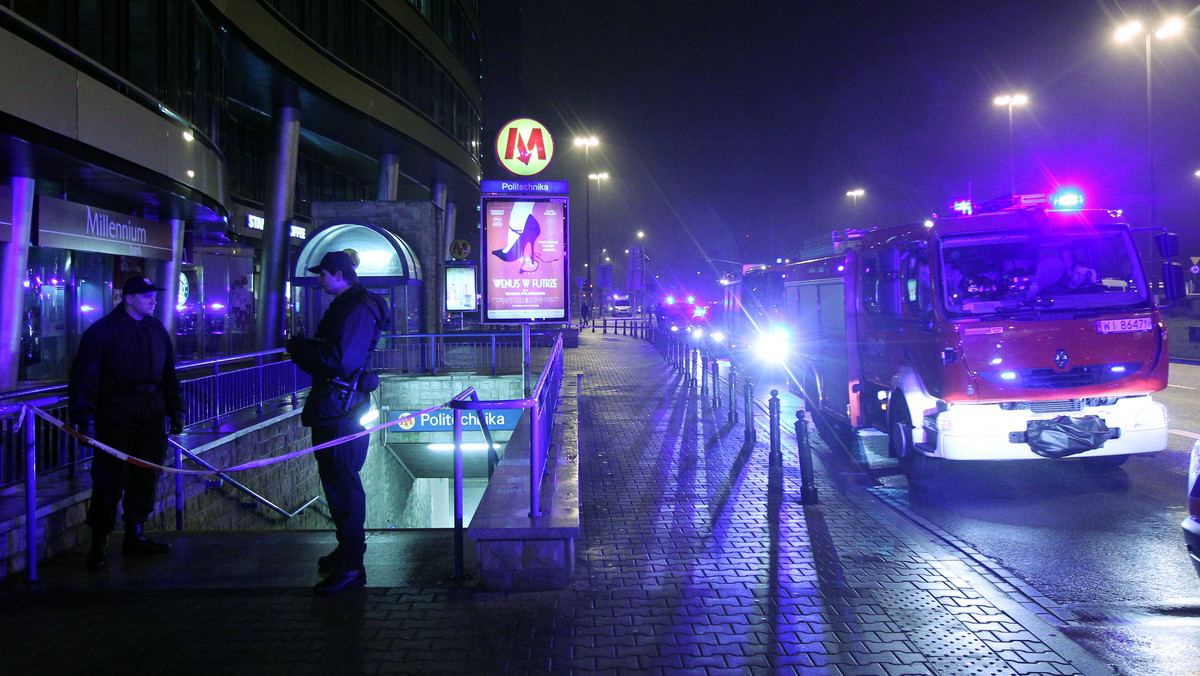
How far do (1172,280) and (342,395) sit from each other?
8.45m

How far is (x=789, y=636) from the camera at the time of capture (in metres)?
4.41

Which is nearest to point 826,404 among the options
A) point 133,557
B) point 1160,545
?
point 1160,545

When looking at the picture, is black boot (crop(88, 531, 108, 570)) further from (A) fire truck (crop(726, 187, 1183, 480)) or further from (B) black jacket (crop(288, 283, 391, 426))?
(A) fire truck (crop(726, 187, 1183, 480))

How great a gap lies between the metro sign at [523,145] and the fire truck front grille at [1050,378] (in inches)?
296

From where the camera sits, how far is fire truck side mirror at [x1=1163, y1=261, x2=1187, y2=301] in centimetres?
828

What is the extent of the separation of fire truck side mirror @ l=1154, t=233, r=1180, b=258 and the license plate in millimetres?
841

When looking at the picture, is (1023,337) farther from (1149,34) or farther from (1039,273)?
(1149,34)

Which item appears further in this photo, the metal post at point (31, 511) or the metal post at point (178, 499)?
the metal post at point (178, 499)

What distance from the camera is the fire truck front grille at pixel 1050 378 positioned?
7988mm

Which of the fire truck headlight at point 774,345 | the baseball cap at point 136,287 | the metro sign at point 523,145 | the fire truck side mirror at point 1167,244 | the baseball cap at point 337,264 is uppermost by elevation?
the metro sign at point 523,145

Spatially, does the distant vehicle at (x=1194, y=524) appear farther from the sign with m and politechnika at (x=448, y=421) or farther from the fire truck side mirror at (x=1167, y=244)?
the sign with m and politechnika at (x=448, y=421)

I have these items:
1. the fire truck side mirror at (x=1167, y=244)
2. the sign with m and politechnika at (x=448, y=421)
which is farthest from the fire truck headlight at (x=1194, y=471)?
the sign with m and politechnika at (x=448, y=421)

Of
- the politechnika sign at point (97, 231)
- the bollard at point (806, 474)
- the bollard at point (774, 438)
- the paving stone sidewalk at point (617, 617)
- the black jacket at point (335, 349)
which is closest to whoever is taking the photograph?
the paving stone sidewalk at point (617, 617)

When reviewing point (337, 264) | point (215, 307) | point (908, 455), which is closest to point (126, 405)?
point (337, 264)
